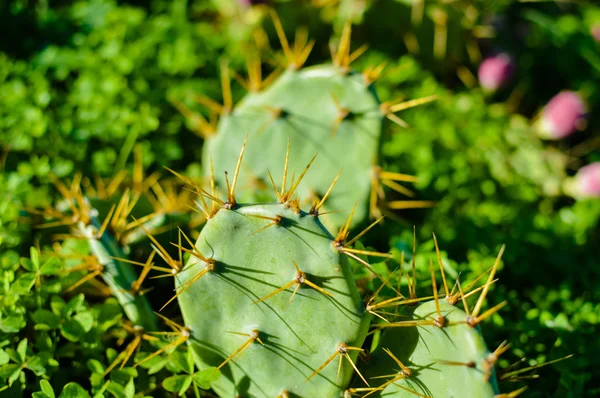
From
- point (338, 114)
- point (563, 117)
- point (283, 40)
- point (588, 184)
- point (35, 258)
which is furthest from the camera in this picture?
point (563, 117)

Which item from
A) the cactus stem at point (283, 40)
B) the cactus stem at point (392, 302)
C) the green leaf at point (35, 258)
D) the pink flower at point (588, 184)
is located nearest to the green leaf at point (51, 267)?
the green leaf at point (35, 258)

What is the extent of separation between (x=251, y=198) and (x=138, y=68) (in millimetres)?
823

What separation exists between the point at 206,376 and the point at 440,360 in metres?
0.44

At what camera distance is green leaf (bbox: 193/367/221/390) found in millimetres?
1070

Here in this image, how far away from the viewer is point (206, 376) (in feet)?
3.51

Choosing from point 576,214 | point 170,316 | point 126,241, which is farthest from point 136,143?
point 576,214

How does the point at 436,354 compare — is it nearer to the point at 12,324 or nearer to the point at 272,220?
the point at 272,220

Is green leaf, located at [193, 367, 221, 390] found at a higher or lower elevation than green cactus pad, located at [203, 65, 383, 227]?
lower

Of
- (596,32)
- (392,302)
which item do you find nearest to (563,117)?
(596,32)

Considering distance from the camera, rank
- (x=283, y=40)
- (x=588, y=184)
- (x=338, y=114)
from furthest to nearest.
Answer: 1. (x=588, y=184)
2. (x=283, y=40)
3. (x=338, y=114)

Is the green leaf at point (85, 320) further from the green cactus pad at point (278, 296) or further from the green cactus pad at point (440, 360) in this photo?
the green cactus pad at point (440, 360)

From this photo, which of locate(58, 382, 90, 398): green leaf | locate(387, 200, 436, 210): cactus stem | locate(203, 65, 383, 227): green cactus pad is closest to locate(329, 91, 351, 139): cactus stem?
locate(203, 65, 383, 227): green cactus pad

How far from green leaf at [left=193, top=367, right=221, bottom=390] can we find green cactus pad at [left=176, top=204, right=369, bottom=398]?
0.06 meters

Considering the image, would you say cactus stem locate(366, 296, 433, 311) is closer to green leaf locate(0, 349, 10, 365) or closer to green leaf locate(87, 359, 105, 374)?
green leaf locate(87, 359, 105, 374)
